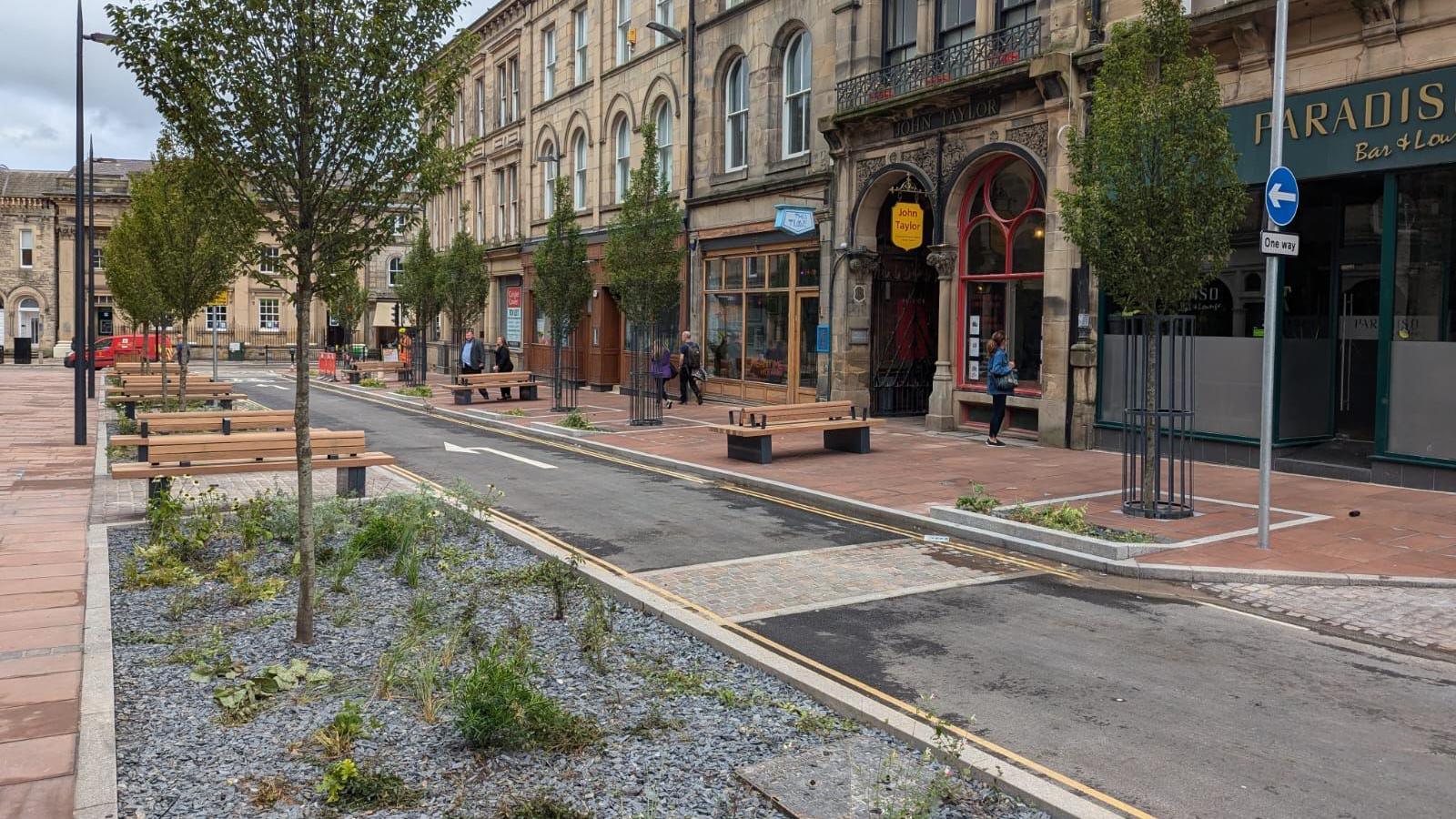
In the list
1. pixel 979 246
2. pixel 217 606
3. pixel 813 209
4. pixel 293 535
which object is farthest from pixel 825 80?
pixel 217 606

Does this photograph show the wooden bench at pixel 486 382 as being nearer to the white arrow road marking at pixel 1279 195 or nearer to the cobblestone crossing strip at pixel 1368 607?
the white arrow road marking at pixel 1279 195

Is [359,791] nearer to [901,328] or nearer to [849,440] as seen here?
[849,440]

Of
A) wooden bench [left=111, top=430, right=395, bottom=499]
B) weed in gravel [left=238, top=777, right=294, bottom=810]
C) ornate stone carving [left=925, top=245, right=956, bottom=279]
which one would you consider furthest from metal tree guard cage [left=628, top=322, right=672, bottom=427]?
weed in gravel [left=238, top=777, right=294, bottom=810]

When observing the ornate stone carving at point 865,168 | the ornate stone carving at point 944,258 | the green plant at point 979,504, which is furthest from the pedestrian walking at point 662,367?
the green plant at point 979,504

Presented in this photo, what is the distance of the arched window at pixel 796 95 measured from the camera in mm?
23844

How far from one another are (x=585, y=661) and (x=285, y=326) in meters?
71.2

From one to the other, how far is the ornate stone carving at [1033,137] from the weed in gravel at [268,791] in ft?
51.1

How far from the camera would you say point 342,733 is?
4.87 metres

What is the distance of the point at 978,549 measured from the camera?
9.97m

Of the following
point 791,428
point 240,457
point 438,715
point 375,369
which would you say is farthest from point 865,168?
point 375,369

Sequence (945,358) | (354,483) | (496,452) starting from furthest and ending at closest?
1. (945,358)
2. (496,452)
3. (354,483)

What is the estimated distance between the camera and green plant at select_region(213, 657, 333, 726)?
205 inches

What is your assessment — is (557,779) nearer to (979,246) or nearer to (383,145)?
(383,145)

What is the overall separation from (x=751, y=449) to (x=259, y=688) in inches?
431
